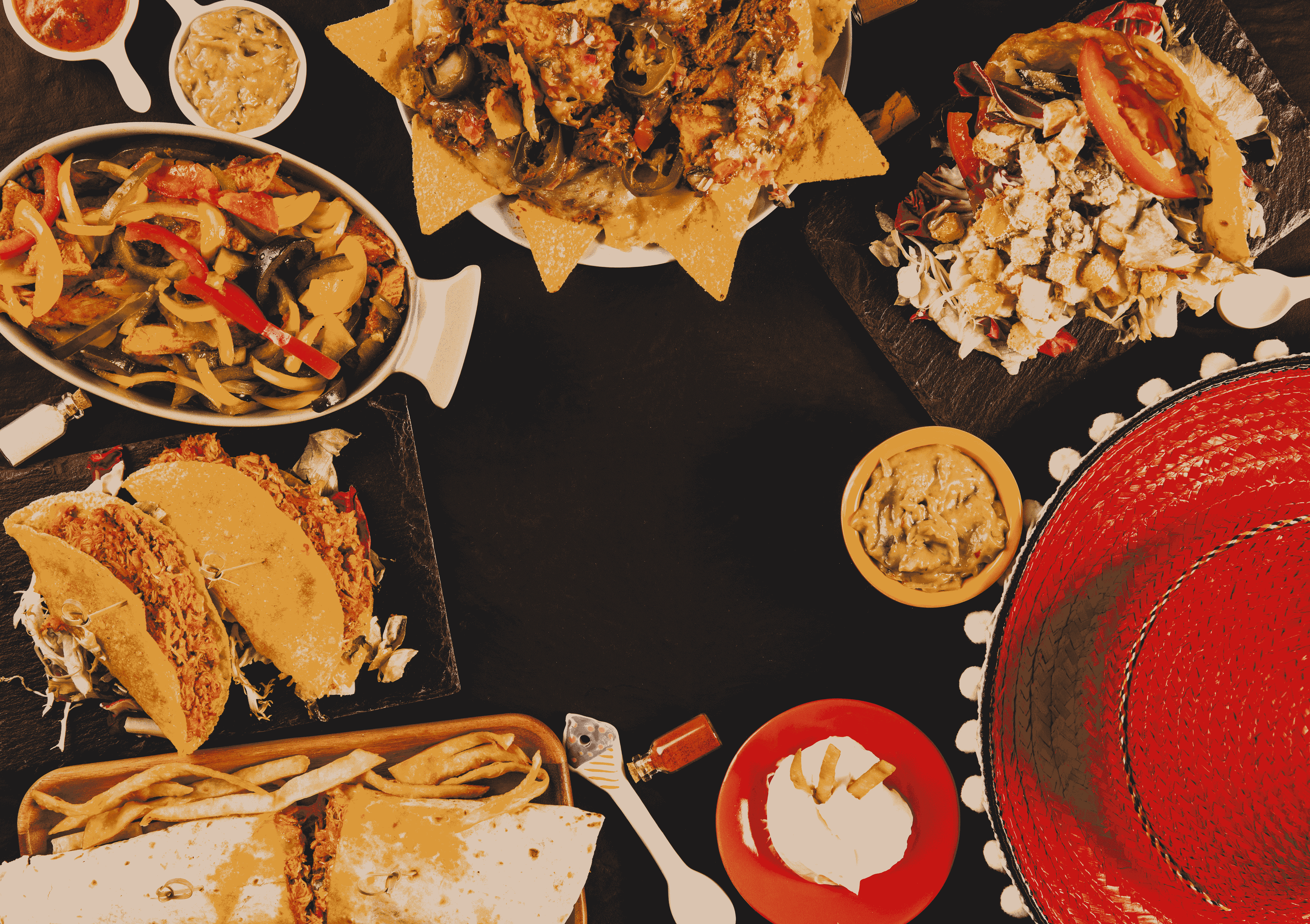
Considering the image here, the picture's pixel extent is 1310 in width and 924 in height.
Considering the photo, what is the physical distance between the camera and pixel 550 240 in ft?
6.36

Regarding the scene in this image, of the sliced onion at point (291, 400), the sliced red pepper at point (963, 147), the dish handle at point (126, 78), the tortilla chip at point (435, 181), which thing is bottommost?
the sliced red pepper at point (963, 147)

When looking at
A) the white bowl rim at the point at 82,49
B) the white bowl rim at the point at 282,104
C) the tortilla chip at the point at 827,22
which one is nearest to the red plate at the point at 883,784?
the tortilla chip at the point at 827,22

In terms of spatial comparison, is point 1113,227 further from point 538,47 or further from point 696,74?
point 538,47

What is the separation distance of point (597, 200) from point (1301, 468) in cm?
172

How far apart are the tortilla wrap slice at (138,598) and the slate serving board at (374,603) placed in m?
0.16

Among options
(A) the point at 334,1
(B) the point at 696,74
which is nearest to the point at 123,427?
(A) the point at 334,1

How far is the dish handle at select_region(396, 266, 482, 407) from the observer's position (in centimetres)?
212

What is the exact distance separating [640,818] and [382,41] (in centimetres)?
211

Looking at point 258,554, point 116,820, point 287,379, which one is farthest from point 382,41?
point 116,820

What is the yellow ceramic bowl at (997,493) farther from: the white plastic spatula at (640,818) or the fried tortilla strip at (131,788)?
the fried tortilla strip at (131,788)

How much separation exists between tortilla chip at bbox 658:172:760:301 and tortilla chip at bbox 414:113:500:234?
1.60 ft

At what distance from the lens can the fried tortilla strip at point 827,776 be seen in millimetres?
2057

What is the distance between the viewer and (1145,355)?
2.27 metres

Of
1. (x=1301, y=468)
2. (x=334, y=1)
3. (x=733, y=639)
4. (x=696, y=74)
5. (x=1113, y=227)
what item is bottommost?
(x=733, y=639)
